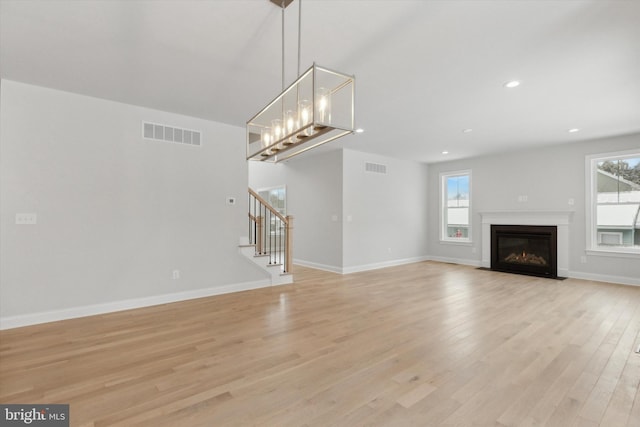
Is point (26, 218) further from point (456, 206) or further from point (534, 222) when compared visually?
point (534, 222)

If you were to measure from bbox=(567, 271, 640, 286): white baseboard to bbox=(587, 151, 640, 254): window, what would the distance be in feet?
1.65

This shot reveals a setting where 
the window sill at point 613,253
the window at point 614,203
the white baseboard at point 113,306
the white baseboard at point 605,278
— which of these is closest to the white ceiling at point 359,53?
the window at point 614,203

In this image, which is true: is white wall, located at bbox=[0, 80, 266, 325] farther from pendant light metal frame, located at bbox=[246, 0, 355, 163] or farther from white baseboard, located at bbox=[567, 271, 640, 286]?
Result: white baseboard, located at bbox=[567, 271, 640, 286]

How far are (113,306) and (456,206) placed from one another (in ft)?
25.7

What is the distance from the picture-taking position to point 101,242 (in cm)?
395

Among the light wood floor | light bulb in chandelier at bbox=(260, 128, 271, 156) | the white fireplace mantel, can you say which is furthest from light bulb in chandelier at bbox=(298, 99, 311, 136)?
the white fireplace mantel

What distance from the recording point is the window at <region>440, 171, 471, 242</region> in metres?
Answer: 7.91

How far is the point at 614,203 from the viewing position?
5.74 meters

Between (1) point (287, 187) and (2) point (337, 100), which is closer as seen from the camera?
(2) point (337, 100)

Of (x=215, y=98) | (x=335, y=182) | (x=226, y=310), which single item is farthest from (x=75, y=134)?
(x=335, y=182)

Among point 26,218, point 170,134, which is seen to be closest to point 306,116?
point 170,134

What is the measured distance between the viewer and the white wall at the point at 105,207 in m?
3.49

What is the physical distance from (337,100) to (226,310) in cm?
318

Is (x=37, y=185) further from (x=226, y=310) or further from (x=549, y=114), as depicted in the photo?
(x=549, y=114)
